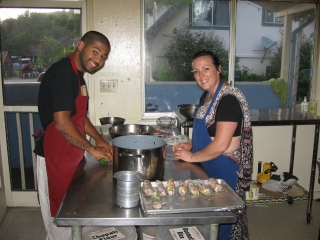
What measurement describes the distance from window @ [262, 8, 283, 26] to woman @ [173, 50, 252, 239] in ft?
6.25

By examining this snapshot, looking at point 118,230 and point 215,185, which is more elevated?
point 215,185

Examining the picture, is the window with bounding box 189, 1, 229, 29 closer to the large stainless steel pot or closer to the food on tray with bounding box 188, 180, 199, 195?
the large stainless steel pot

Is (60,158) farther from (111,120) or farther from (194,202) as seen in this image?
(111,120)

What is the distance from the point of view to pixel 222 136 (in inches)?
64.0

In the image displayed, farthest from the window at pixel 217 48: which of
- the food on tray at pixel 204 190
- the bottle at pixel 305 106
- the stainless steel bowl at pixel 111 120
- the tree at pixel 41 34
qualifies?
the food on tray at pixel 204 190

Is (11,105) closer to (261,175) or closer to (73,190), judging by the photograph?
(73,190)

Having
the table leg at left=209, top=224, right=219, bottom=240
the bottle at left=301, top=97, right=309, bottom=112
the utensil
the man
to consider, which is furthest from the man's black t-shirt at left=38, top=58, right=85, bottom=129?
the bottle at left=301, top=97, right=309, bottom=112

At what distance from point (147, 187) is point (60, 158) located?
736 millimetres

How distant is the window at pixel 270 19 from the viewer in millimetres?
3328

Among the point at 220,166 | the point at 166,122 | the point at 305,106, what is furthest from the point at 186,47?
the point at 220,166

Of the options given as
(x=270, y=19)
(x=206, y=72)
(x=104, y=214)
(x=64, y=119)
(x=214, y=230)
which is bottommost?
(x=214, y=230)

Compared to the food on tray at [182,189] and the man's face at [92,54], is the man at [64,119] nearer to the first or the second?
the man's face at [92,54]

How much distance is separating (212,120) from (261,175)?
5.84ft

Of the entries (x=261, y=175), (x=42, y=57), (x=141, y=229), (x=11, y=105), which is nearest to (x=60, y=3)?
(x=42, y=57)
